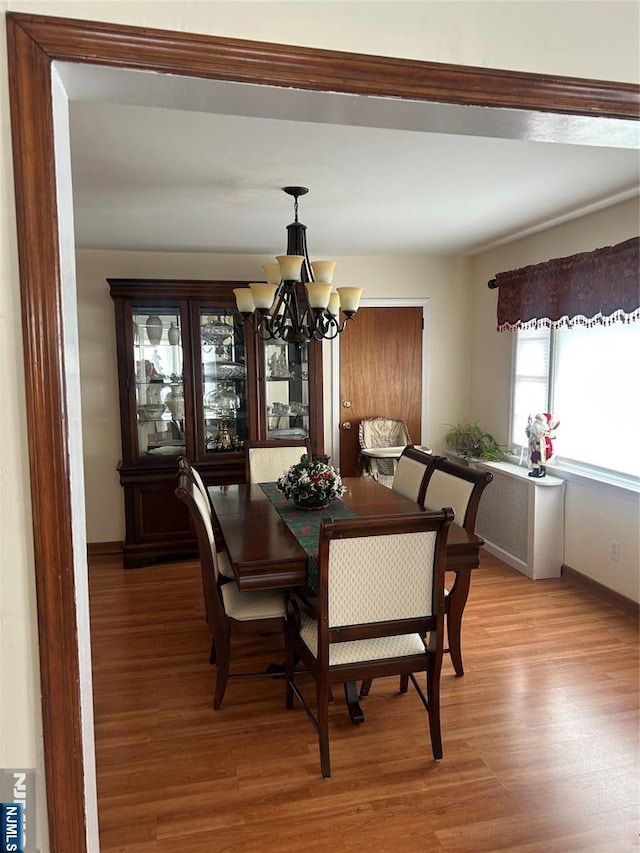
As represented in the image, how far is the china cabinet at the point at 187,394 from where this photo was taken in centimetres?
440

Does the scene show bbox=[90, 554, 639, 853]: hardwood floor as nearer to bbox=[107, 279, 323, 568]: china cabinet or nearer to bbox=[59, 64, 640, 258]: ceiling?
bbox=[107, 279, 323, 568]: china cabinet

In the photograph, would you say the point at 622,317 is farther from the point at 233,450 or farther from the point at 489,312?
the point at 233,450

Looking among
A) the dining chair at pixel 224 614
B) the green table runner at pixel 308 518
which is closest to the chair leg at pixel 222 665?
the dining chair at pixel 224 614

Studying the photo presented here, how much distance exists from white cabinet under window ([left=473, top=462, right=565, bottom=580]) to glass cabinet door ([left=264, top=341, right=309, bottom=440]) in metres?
1.58

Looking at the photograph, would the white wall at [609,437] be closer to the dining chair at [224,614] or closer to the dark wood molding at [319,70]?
the dining chair at [224,614]

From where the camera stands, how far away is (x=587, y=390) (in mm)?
3771

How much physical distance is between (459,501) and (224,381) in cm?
244

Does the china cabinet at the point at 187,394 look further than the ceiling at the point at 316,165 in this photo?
Yes

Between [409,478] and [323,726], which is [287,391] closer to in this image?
[409,478]

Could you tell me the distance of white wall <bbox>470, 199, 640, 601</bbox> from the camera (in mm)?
3447

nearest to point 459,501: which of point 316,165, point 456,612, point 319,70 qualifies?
point 456,612

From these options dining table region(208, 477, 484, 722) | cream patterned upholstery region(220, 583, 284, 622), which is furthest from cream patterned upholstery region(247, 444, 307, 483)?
cream patterned upholstery region(220, 583, 284, 622)

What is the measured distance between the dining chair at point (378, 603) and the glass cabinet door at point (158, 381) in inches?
106

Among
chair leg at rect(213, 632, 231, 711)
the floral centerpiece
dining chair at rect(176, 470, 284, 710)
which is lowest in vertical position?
chair leg at rect(213, 632, 231, 711)
